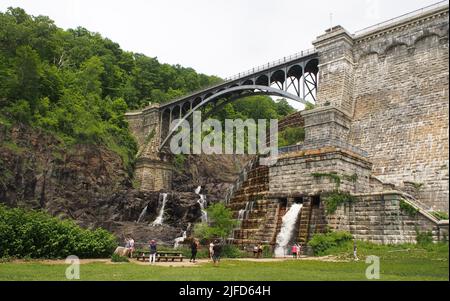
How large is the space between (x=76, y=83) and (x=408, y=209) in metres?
45.8

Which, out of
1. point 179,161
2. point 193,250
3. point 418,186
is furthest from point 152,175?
point 193,250

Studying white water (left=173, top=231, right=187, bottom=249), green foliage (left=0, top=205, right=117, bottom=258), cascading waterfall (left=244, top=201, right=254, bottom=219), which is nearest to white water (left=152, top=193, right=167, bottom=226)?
white water (left=173, top=231, right=187, bottom=249)

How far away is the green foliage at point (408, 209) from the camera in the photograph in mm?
22891

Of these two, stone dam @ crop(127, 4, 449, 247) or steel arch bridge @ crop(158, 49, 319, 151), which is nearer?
stone dam @ crop(127, 4, 449, 247)

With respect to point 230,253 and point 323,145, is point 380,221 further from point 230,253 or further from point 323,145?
point 230,253

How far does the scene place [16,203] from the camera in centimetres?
3509

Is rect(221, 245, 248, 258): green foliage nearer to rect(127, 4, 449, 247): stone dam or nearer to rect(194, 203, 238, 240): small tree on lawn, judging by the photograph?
rect(127, 4, 449, 247): stone dam

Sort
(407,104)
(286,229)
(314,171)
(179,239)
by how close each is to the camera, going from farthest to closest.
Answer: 1. (179,239)
2. (407,104)
3. (314,171)
4. (286,229)

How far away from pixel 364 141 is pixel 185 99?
85.8 ft

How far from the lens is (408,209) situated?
2308 cm

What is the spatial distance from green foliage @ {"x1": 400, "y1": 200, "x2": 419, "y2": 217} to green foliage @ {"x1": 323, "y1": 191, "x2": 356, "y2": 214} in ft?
9.99

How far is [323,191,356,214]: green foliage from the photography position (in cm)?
2525

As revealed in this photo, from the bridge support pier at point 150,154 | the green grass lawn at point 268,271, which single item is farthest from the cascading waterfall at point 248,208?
the bridge support pier at point 150,154
